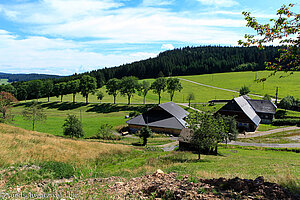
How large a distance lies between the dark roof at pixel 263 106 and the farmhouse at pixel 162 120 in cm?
3384

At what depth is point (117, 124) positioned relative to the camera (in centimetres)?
6406

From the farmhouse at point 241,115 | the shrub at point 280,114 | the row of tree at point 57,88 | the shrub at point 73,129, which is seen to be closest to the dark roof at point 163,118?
the farmhouse at point 241,115

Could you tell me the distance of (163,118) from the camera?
5944 cm

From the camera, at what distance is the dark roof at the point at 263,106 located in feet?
239

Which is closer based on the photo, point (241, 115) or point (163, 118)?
point (163, 118)

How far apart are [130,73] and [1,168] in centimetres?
16724

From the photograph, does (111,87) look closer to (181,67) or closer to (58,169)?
(58,169)

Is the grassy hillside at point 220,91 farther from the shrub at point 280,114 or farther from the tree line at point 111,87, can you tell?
the shrub at point 280,114

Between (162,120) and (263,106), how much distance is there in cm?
4468

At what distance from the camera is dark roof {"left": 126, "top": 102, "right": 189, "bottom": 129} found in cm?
5588

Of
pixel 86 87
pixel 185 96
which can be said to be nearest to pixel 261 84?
pixel 185 96

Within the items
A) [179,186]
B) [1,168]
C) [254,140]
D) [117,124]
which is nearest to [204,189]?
[179,186]

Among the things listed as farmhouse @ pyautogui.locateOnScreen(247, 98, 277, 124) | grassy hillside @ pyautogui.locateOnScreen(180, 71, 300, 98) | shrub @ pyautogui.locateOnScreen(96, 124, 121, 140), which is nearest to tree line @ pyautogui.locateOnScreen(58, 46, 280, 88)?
grassy hillside @ pyautogui.locateOnScreen(180, 71, 300, 98)

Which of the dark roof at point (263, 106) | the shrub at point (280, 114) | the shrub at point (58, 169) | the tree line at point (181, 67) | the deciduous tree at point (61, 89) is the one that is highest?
the tree line at point (181, 67)
